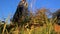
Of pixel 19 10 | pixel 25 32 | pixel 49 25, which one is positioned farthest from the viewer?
pixel 19 10

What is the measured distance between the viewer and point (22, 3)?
29.9ft

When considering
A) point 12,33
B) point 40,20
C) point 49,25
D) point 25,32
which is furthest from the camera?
point 40,20

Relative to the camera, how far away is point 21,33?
3766mm

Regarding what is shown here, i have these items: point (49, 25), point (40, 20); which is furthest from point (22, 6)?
point (49, 25)

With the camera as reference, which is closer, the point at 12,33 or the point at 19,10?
the point at 12,33

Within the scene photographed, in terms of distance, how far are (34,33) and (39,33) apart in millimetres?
97

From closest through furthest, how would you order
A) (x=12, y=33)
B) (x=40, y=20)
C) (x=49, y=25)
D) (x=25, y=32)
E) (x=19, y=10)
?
1. (x=49, y=25)
2. (x=25, y=32)
3. (x=12, y=33)
4. (x=40, y=20)
5. (x=19, y=10)

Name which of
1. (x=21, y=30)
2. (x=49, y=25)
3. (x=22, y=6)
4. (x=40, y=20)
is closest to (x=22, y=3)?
(x=22, y=6)

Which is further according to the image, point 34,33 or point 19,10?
point 19,10

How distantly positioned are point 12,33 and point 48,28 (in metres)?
1.01

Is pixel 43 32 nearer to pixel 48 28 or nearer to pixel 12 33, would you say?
pixel 48 28

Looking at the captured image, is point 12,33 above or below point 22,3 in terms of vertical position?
below

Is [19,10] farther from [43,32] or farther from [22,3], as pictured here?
[43,32]

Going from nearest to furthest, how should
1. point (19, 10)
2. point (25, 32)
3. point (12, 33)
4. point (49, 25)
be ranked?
point (49, 25), point (25, 32), point (12, 33), point (19, 10)
